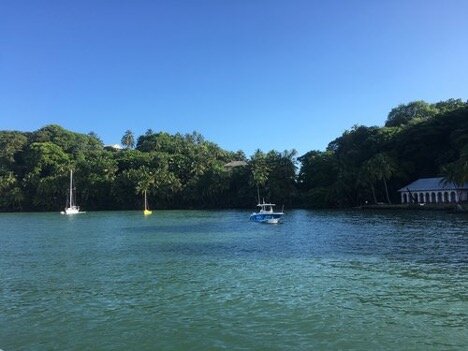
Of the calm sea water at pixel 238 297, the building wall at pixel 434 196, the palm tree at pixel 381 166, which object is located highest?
the palm tree at pixel 381 166

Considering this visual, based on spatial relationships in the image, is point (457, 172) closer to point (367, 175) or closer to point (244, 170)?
point (367, 175)

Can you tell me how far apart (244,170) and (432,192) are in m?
45.2

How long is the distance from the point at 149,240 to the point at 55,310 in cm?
2361

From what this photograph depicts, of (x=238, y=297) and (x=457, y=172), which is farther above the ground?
(x=457, y=172)

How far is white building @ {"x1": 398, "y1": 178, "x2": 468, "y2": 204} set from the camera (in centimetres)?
8162

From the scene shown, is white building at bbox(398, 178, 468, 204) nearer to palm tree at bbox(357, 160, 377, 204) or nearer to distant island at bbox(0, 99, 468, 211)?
distant island at bbox(0, 99, 468, 211)

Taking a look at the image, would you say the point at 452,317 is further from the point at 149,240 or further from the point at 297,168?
the point at 297,168

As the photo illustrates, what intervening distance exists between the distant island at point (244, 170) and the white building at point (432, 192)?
154 inches

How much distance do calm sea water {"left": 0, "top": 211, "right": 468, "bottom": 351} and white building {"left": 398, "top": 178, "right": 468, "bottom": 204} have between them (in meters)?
54.0

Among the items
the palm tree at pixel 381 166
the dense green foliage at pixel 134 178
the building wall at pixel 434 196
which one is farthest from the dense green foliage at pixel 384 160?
the dense green foliage at pixel 134 178

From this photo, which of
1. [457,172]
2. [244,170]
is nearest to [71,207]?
[244,170]

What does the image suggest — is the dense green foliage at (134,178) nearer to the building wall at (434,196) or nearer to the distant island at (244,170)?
the distant island at (244,170)

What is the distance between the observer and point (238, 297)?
17.8m

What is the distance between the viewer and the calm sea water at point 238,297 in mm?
12977
